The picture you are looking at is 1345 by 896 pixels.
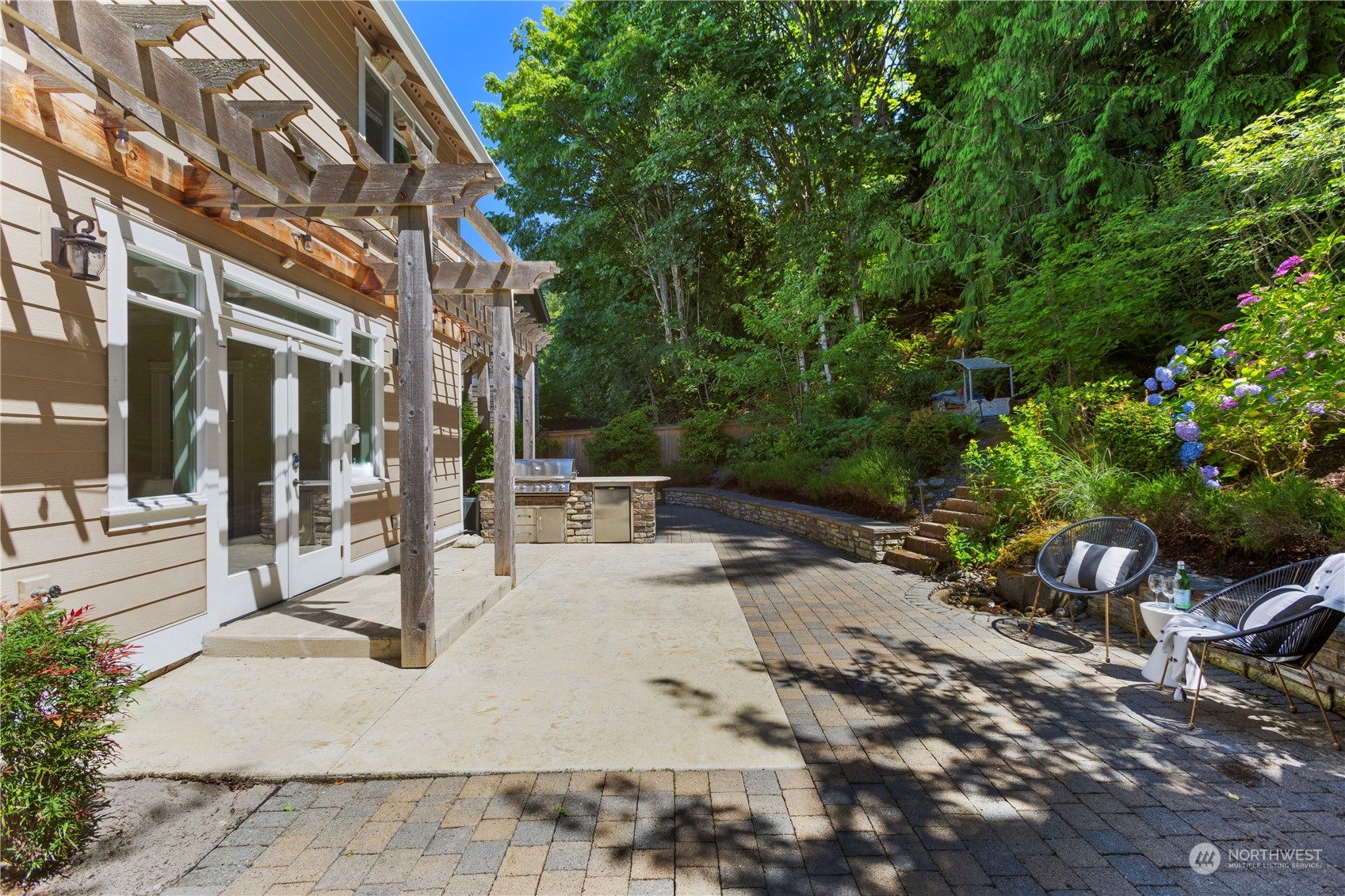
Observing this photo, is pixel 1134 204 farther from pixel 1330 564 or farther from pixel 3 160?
pixel 3 160

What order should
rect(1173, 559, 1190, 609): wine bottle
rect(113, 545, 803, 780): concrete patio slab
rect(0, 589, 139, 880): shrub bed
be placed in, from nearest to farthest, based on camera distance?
rect(0, 589, 139, 880): shrub bed, rect(113, 545, 803, 780): concrete patio slab, rect(1173, 559, 1190, 609): wine bottle

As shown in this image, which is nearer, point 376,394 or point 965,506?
point 376,394

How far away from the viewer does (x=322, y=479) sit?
Result: 16.9ft

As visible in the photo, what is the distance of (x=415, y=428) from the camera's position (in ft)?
11.6

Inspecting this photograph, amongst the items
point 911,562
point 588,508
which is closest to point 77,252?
point 588,508

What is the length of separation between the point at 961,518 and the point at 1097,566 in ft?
7.90

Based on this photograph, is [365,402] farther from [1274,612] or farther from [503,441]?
[1274,612]

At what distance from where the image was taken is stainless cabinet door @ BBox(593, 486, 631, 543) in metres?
8.28

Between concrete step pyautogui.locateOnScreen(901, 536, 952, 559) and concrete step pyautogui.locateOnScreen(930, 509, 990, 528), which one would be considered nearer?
concrete step pyautogui.locateOnScreen(930, 509, 990, 528)

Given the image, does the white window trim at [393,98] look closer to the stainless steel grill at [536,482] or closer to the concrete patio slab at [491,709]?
the stainless steel grill at [536,482]

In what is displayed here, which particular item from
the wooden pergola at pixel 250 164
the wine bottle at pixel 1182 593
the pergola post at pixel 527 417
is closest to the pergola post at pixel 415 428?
the wooden pergola at pixel 250 164
